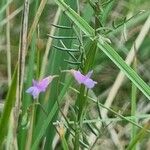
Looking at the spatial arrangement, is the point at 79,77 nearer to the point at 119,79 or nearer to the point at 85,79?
the point at 85,79

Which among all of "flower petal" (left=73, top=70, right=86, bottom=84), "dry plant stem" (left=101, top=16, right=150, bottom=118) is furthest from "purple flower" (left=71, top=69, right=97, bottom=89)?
"dry plant stem" (left=101, top=16, right=150, bottom=118)

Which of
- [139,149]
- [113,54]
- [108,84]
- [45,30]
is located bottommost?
[139,149]

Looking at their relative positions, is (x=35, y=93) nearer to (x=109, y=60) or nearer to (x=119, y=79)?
(x=119, y=79)

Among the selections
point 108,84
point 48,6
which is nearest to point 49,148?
point 108,84

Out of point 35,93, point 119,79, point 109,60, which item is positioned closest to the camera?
point 35,93

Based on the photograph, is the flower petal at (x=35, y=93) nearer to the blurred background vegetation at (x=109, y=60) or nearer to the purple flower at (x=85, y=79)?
the purple flower at (x=85, y=79)

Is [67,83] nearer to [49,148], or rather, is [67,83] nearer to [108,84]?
[49,148]

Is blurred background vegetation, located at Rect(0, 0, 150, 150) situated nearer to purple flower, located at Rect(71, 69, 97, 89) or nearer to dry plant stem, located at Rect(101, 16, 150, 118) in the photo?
dry plant stem, located at Rect(101, 16, 150, 118)

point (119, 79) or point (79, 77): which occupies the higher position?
point (119, 79)

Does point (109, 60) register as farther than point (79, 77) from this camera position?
Yes

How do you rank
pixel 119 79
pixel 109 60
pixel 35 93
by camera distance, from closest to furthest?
pixel 35 93
pixel 119 79
pixel 109 60

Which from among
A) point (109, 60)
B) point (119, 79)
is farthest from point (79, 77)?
point (109, 60)
